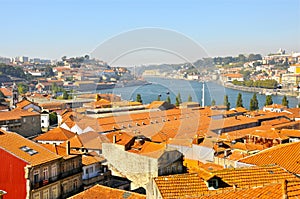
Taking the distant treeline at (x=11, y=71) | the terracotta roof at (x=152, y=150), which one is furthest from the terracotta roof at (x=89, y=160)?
the distant treeline at (x=11, y=71)

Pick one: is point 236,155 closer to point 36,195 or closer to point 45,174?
point 45,174

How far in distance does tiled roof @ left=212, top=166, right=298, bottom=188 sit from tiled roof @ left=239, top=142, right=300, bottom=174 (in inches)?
52.5

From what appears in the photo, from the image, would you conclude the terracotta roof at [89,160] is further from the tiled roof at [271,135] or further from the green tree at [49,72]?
the green tree at [49,72]

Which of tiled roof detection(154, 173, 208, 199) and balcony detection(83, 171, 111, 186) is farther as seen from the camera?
balcony detection(83, 171, 111, 186)

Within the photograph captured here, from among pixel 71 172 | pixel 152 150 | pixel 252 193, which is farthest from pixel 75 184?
pixel 252 193

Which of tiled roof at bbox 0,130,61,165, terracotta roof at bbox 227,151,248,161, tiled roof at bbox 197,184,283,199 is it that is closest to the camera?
tiled roof at bbox 197,184,283,199

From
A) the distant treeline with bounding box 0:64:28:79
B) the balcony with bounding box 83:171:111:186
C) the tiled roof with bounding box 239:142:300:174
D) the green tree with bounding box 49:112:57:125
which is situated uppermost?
the distant treeline with bounding box 0:64:28:79

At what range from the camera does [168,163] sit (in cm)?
674

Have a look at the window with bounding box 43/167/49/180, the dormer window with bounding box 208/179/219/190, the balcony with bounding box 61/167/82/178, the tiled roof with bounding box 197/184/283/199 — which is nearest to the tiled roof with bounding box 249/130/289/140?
the balcony with bounding box 61/167/82/178

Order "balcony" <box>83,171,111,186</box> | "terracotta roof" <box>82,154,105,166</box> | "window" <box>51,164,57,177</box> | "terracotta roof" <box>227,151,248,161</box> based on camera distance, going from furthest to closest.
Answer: "terracotta roof" <box>227,151,248,161</box>, "terracotta roof" <box>82,154,105,166</box>, "balcony" <box>83,171,111,186</box>, "window" <box>51,164,57,177</box>

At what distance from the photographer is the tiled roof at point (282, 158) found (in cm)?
442

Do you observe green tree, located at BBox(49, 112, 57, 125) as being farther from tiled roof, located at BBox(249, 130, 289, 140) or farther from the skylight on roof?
the skylight on roof

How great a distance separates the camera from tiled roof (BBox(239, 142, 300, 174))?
4.42m

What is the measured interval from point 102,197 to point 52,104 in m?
17.1
